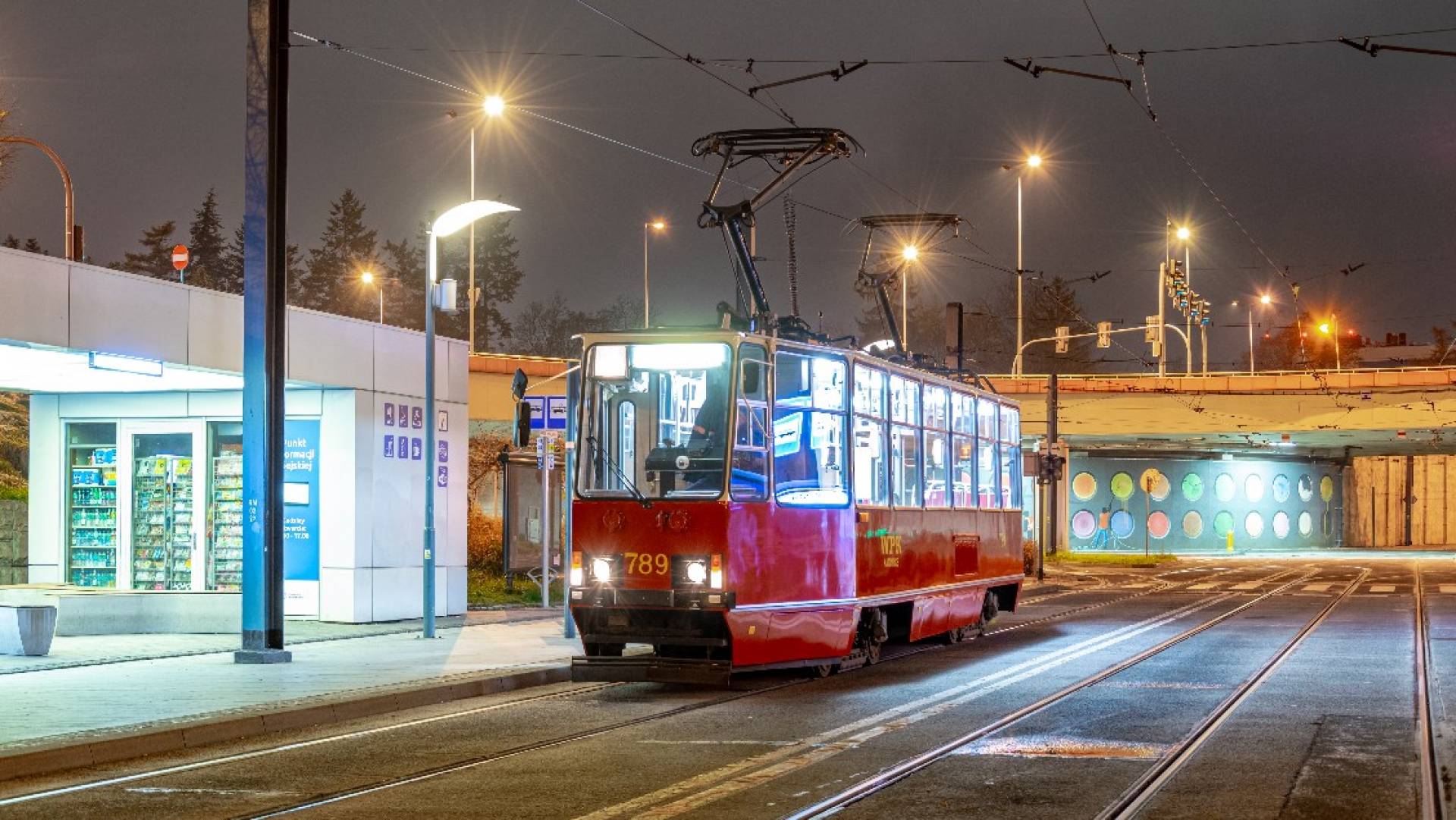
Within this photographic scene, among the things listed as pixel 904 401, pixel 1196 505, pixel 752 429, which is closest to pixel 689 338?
→ pixel 752 429

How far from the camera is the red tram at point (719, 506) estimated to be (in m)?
16.2

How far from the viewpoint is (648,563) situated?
53.7ft

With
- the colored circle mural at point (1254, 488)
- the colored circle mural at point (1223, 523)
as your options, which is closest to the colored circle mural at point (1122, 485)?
the colored circle mural at point (1223, 523)

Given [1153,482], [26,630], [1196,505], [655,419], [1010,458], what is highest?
[655,419]

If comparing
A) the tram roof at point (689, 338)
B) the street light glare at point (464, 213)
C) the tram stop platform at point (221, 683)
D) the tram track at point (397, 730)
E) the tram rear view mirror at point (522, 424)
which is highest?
the street light glare at point (464, 213)

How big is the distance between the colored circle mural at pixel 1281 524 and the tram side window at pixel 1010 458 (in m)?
52.7

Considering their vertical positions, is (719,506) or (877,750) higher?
(719,506)

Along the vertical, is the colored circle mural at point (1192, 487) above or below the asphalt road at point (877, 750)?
above

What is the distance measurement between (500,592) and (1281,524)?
52948 mm

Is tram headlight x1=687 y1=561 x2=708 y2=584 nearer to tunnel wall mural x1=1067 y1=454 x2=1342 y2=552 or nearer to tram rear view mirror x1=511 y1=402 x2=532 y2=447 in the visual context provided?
tram rear view mirror x1=511 y1=402 x2=532 y2=447

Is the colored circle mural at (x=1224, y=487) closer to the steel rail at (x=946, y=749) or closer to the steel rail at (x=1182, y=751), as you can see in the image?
the steel rail at (x=946, y=749)

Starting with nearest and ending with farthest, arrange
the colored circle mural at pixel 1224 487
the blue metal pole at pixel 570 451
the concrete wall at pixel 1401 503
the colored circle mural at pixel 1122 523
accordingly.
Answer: the blue metal pole at pixel 570 451 < the colored circle mural at pixel 1122 523 < the colored circle mural at pixel 1224 487 < the concrete wall at pixel 1401 503

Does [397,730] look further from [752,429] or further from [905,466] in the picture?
[905,466]

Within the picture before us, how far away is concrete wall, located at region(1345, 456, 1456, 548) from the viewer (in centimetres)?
8062
